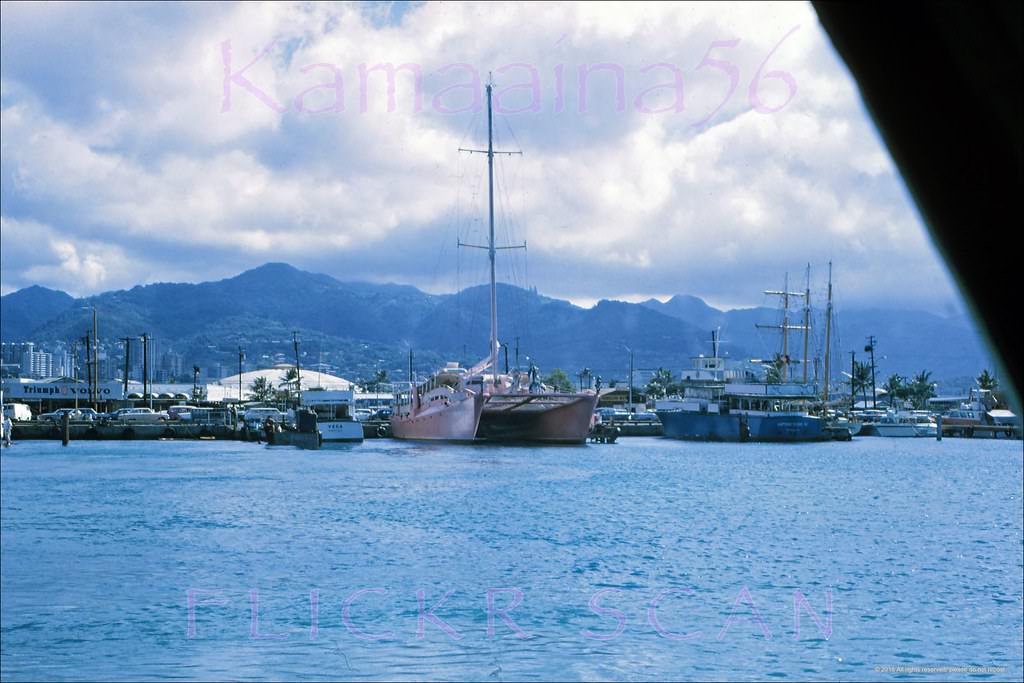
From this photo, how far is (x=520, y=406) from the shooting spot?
88000 mm

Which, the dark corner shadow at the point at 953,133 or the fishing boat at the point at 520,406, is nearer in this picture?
the dark corner shadow at the point at 953,133

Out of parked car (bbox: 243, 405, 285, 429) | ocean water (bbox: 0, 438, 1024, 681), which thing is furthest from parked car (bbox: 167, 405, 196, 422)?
ocean water (bbox: 0, 438, 1024, 681)

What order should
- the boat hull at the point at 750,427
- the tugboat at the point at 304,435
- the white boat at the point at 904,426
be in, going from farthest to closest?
the white boat at the point at 904,426 → the boat hull at the point at 750,427 → the tugboat at the point at 304,435

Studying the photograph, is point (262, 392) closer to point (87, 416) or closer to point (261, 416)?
point (261, 416)

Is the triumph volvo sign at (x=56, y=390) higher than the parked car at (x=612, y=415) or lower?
higher

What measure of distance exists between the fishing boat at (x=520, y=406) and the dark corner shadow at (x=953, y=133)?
3307 inches

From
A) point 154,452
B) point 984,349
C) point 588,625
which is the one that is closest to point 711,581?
point 588,625

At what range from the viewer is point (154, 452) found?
8412 centimetres

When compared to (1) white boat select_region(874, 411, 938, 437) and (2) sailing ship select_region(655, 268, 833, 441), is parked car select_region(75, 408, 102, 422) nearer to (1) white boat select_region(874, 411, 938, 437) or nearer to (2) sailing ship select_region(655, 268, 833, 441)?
(2) sailing ship select_region(655, 268, 833, 441)

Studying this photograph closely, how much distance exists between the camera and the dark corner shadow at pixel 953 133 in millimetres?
945

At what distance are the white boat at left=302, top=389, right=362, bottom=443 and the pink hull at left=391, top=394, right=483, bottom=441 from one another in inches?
211

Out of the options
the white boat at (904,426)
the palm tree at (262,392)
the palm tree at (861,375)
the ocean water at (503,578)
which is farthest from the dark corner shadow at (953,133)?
the palm tree at (262,392)

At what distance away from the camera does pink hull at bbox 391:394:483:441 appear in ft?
283

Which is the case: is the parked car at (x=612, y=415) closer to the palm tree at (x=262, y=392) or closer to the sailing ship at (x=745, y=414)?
the sailing ship at (x=745, y=414)
